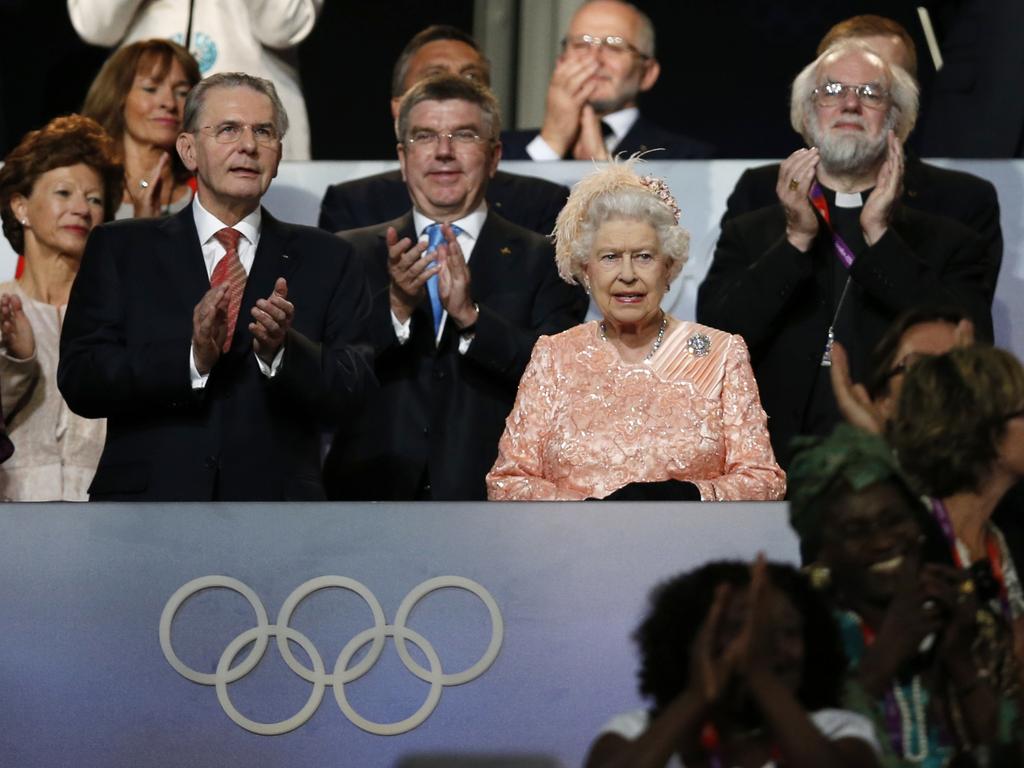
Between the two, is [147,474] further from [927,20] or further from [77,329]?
[927,20]

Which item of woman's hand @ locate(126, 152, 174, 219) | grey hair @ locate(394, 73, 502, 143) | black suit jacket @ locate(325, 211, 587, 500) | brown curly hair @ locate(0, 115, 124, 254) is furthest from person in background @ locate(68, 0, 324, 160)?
black suit jacket @ locate(325, 211, 587, 500)

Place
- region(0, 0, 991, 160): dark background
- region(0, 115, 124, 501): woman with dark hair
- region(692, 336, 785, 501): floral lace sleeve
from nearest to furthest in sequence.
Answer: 1. region(692, 336, 785, 501): floral lace sleeve
2. region(0, 115, 124, 501): woman with dark hair
3. region(0, 0, 991, 160): dark background

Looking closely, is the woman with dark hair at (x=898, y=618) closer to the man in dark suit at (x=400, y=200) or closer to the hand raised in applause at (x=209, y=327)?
the hand raised in applause at (x=209, y=327)

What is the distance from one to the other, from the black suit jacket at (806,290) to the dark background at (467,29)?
2.62 metres

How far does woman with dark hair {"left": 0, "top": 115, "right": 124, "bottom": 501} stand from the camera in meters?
4.91

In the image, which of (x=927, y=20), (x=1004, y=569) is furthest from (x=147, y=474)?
(x=927, y=20)

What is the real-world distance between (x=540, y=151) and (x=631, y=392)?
5.47 feet

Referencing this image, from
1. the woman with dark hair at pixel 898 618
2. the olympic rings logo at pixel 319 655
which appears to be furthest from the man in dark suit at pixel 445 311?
the woman with dark hair at pixel 898 618

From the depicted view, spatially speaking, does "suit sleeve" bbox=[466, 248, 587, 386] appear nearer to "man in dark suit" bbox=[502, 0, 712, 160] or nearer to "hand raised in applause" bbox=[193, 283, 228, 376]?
"hand raised in applause" bbox=[193, 283, 228, 376]

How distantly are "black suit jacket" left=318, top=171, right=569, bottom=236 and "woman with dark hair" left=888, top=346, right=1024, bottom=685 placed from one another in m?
1.98

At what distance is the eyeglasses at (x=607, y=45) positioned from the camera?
18.4ft

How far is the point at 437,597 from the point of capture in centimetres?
375

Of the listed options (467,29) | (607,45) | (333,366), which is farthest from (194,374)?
(467,29)

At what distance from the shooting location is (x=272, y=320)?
13.6 feet
